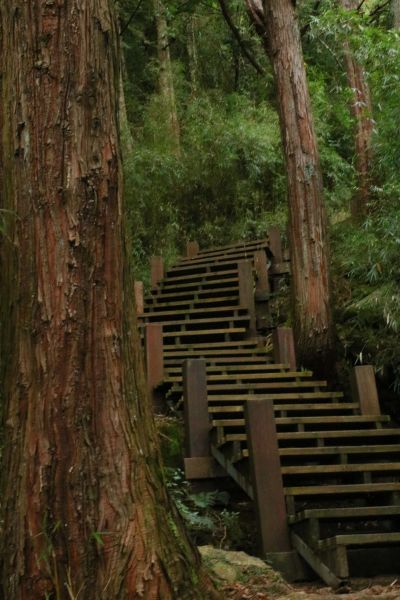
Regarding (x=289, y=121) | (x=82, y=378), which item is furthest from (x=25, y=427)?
(x=289, y=121)

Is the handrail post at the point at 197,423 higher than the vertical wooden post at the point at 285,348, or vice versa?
the vertical wooden post at the point at 285,348

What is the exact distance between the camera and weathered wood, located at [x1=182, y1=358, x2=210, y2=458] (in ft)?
20.9

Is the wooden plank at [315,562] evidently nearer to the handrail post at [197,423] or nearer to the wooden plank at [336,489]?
the wooden plank at [336,489]

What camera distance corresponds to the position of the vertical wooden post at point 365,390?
22.4 feet

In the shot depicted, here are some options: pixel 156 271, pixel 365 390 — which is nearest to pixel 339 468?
pixel 365 390

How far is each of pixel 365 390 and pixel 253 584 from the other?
3426mm

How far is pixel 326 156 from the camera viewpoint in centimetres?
1541

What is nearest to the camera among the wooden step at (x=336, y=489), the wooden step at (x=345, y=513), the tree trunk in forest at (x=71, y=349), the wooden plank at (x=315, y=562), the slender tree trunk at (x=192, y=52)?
the tree trunk in forest at (x=71, y=349)

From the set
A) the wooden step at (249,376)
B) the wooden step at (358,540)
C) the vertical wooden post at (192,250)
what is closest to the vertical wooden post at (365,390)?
the wooden step at (249,376)

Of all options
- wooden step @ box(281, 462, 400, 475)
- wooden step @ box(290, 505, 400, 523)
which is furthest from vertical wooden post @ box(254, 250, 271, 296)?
wooden step @ box(290, 505, 400, 523)

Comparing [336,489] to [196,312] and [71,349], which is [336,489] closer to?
[71,349]

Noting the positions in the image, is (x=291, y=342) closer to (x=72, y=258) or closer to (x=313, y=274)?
(x=313, y=274)

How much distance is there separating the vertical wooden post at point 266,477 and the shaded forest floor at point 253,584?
641 mm

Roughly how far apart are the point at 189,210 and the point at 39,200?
1280 centimetres
